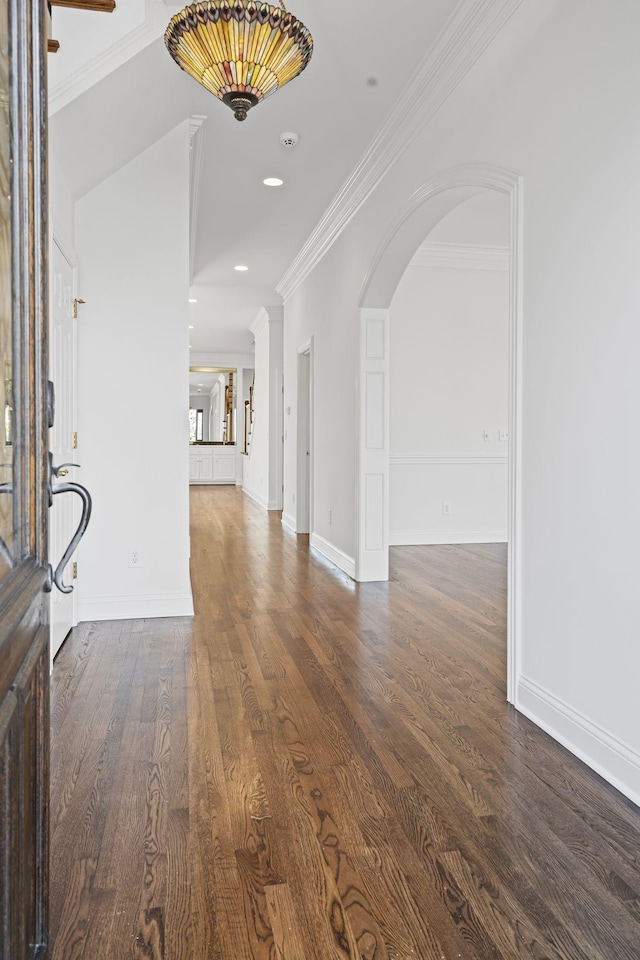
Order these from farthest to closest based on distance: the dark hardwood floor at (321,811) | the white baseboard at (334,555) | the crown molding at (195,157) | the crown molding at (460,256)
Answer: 1. the crown molding at (460,256)
2. the white baseboard at (334,555)
3. the crown molding at (195,157)
4. the dark hardwood floor at (321,811)

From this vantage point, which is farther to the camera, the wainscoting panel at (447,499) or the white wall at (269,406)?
the white wall at (269,406)

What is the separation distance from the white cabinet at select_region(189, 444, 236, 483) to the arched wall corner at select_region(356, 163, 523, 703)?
9891 millimetres

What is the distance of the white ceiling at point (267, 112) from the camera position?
115 inches

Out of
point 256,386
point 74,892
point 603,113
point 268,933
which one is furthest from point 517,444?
point 256,386

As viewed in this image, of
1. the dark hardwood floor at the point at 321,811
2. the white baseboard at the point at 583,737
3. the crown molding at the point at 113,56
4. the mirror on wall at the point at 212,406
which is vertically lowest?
the dark hardwood floor at the point at 321,811

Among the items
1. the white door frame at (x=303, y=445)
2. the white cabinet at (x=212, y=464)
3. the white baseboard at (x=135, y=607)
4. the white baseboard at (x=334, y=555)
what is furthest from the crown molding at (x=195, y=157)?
the white cabinet at (x=212, y=464)

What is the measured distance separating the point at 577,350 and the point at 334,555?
12.4 feet

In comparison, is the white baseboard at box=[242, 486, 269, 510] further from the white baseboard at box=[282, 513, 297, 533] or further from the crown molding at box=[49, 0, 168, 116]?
the crown molding at box=[49, 0, 168, 116]

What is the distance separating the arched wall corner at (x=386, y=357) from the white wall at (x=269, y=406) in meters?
4.32

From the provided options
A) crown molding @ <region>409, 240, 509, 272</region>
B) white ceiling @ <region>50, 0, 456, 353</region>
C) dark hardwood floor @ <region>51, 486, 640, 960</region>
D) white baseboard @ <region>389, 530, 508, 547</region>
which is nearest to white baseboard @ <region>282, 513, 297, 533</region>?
white baseboard @ <region>389, 530, 508, 547</region>

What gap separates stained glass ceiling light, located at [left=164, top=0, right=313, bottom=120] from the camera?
2.07 m

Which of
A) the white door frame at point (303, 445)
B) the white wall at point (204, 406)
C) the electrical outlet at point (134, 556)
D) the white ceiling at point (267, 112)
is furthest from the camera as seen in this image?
A: the white wall at point (204, 406)

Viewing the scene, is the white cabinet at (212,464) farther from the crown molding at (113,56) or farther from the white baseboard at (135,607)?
the crown molding at (113,56)

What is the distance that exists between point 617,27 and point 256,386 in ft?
29.6
